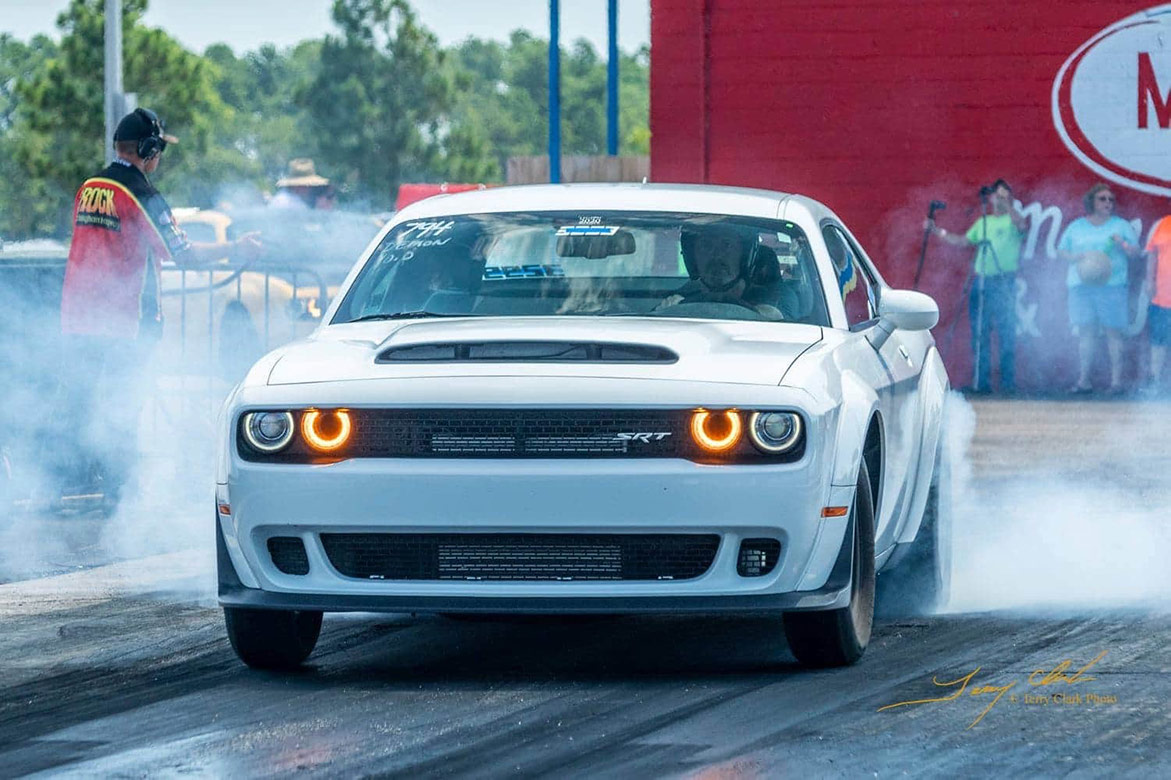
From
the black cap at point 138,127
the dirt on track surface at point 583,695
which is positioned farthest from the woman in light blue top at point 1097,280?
the dirt on track surface at point 583,695

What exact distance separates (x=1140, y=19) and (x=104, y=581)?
13.4m

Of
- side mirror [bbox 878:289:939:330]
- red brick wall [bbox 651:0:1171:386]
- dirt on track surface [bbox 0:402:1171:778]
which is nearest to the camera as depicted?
dirt on track surface [bbox 0:402:1171:778]

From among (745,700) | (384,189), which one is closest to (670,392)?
(745,700)

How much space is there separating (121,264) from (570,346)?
16.8 ft

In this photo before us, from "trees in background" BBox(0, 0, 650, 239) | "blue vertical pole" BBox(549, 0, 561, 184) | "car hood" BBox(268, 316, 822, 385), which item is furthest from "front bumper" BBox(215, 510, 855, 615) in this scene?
"trees in background" BBox(0, 0, 650, 239)

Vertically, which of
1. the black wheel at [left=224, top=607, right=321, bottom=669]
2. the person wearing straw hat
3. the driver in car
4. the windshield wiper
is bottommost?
the black wheel at [left=224, top=607, right=321, bottom=669]

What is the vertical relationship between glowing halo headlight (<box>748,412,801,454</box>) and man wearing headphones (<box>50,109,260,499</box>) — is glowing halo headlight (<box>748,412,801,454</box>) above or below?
below

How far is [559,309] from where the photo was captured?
6793 millimetres

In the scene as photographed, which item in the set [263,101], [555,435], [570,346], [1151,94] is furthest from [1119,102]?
[263,101]

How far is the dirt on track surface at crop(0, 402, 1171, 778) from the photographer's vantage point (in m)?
5.12

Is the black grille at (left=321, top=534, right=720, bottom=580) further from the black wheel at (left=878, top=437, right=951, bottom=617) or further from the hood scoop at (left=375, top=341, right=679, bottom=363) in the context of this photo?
the black wheel at (left=878, top=437, right=951, bottom=617)

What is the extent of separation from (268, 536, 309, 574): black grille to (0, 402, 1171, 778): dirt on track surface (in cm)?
34

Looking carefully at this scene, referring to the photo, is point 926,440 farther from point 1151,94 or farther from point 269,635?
point 1151,94

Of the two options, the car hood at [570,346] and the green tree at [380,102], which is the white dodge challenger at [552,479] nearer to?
the car hood at [570,346]
